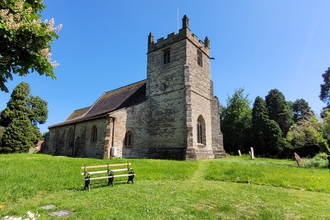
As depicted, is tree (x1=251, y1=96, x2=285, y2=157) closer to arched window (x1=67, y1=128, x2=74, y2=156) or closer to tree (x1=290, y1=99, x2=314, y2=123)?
tree (x1=290, y1=99, x2=314, y2=123)

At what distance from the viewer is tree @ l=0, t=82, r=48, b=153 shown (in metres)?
30.9

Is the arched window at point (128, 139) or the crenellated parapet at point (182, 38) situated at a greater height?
the crenellated parapet at point (182, 38)

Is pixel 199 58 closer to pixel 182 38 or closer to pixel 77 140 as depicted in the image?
pixel 182 38

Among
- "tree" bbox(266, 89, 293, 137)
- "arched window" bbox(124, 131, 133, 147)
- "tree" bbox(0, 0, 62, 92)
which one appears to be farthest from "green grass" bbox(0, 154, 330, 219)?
"tree" bbox(266, 89, 293, 137)

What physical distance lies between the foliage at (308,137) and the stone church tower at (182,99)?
9.92m

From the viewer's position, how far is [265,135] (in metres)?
33.2

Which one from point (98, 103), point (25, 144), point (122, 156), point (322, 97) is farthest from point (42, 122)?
point (322, 97)

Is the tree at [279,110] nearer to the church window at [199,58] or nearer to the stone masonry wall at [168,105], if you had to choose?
the church window at [199,58]

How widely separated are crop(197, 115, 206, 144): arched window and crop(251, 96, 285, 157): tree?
16.4 m

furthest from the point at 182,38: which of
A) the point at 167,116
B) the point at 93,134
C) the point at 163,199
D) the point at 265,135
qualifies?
the point at 265,135

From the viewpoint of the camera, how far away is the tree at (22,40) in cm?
341

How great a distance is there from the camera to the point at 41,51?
392cm

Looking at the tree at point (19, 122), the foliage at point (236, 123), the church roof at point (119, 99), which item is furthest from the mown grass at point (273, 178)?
the tree at point (19, 122)

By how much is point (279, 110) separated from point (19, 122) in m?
42.5
